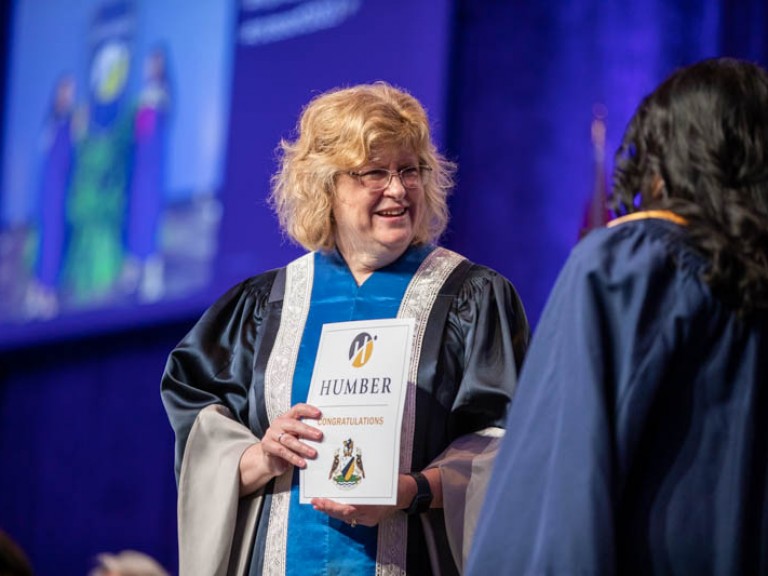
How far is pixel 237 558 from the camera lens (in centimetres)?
288

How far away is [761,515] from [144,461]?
17.7 ft

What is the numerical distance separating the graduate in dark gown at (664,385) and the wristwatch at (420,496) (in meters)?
0.77

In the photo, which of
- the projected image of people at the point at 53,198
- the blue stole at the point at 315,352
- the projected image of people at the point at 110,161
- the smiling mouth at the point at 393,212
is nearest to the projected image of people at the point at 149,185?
the projected image of people at the point at 110,161

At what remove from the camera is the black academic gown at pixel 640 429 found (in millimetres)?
1799

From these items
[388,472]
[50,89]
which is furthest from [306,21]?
[388,472]

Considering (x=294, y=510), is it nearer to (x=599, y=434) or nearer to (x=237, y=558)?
(x=237, y=558)

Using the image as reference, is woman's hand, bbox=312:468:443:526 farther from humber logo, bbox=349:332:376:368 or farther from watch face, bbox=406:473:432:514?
humber logo, bbox=349:332:376:368

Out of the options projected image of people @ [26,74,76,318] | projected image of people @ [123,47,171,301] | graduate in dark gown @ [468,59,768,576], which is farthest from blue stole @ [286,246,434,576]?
projected image of people @ [26,74,76,318]

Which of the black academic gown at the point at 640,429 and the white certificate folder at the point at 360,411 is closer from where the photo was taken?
the black academic gown at the point at 640,429

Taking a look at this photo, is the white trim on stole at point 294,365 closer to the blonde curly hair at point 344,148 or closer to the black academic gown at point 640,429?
the blonde curly hair at point 344,148

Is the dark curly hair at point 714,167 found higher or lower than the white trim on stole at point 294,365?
higher

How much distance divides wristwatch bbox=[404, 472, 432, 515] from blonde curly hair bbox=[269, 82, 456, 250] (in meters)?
0.63

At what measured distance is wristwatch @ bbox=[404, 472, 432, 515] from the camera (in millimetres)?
2674

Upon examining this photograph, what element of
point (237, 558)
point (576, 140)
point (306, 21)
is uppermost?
point (306, 21)
